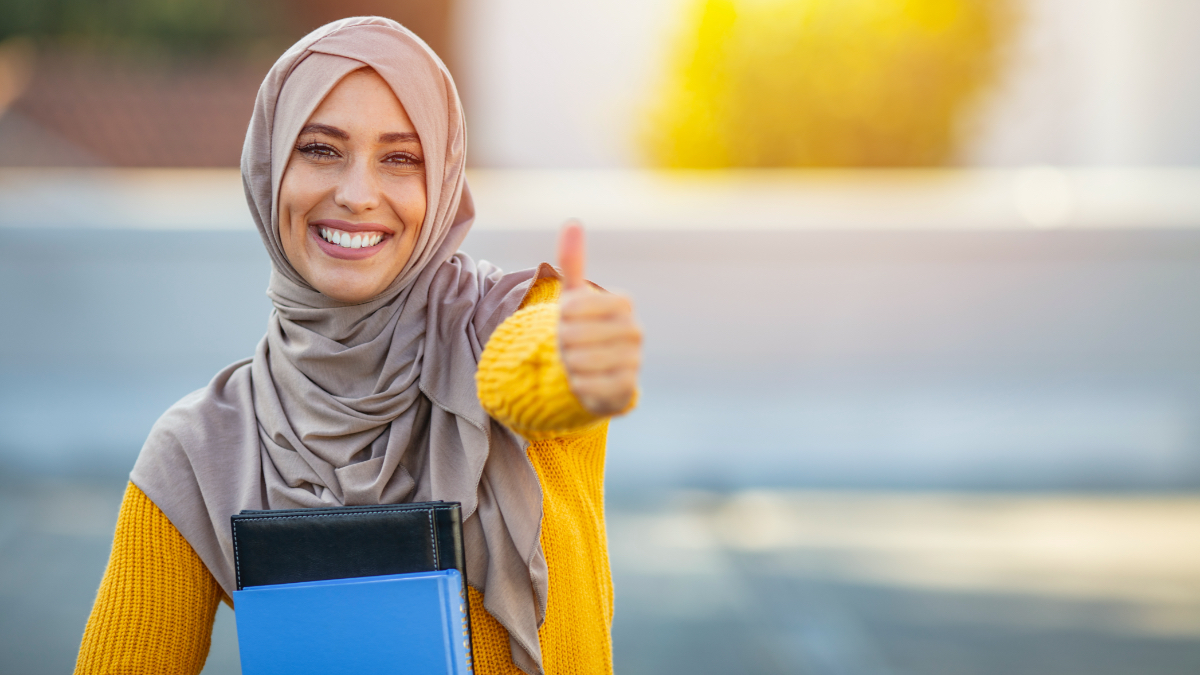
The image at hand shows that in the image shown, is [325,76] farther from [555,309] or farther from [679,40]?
[679,40]

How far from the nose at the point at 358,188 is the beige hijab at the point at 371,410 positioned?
2.9 inches

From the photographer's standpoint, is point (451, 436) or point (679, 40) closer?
point (451, 436)

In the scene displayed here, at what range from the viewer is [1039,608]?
3.79 meters

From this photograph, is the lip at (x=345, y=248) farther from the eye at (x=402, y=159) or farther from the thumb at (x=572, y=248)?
the thumb at (x=572, y=248)

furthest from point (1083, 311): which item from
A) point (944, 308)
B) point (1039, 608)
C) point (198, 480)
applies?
point (198, 480)

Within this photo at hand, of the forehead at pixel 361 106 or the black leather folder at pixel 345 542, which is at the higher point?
the forehead at pixel 361 106

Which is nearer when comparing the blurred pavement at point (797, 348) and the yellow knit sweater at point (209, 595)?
the yellow knit sweater at point (209, 595)

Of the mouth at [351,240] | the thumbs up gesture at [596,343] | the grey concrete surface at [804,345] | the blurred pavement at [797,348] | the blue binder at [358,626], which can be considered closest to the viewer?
the thumbs up gesture at [596,343]

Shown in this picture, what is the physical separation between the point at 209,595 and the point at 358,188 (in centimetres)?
57

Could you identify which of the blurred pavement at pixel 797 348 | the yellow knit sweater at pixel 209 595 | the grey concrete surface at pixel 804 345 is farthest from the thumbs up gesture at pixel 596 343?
the grey concrete surface at pixel 804 345

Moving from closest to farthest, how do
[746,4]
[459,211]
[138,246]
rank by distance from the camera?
[459,211] → [138,246] → [746,4]

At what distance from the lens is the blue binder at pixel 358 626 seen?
1.16m

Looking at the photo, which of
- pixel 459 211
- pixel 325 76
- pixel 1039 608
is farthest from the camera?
pixel 1039 608

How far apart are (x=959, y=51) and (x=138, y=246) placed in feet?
18.9
